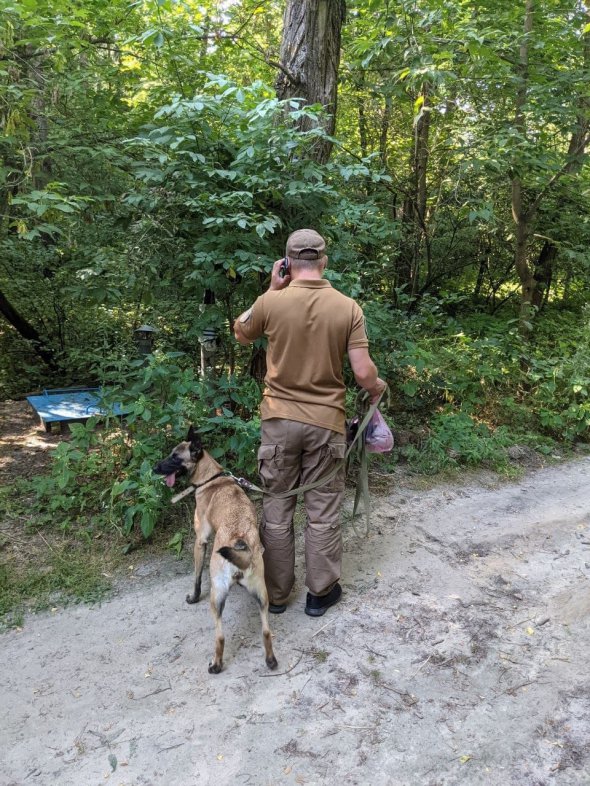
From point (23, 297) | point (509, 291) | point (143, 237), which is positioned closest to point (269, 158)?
point (143, 237)

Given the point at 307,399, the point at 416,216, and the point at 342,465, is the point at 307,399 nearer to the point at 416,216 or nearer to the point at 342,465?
the point at 342,465

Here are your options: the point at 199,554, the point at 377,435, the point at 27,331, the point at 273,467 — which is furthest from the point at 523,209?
the point at 27,331

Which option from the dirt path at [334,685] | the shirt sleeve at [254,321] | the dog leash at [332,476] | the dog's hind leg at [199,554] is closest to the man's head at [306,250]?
the shirt sleeve at [254,321]

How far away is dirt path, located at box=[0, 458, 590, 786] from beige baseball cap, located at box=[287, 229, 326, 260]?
2.27m

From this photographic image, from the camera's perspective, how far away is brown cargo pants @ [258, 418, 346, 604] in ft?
10.5

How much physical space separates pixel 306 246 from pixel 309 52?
2.89m

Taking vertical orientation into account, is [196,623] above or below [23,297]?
below

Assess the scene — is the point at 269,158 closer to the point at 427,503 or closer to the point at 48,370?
the point at 427,503

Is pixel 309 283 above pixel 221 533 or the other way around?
above

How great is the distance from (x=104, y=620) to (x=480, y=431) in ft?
14.8

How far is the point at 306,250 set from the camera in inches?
119

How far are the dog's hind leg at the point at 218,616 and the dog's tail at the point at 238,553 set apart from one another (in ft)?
0.55

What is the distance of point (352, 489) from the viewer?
500 cm

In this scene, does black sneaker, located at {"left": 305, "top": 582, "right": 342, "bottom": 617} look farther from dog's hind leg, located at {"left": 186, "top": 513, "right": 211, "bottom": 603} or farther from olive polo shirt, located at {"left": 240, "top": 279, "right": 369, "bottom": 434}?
olive polo shirt, located at {"left": 240, "top": 279, "right": 369, "bottom": 434}
